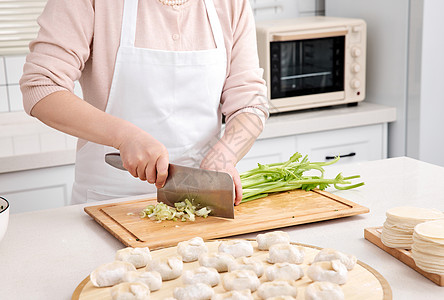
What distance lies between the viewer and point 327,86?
2.79 meters

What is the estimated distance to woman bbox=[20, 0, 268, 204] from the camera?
1391 mm

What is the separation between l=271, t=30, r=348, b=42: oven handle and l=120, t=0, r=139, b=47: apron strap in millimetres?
1179

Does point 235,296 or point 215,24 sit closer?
point 235,296

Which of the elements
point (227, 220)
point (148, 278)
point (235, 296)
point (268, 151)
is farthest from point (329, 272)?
point (268, 151)

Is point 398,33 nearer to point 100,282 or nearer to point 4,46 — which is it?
point 4,46

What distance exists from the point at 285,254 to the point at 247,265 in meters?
0.08

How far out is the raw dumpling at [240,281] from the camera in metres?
0.91

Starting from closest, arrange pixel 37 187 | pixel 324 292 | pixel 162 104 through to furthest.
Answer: pixel 324 292 → pixel 162 104 → pixel 37 187

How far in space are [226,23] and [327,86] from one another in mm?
1279

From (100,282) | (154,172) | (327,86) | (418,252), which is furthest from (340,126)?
(100,282)

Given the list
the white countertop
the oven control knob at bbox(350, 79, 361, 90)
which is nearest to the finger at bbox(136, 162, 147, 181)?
the white countertop

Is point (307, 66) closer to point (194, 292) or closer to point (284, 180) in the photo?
point (284, 180)

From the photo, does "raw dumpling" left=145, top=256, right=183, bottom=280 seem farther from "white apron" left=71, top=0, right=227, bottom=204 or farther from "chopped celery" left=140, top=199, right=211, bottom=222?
"white apron" left=71, top=0, right=227, bottom=204

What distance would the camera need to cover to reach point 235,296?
863 mm
